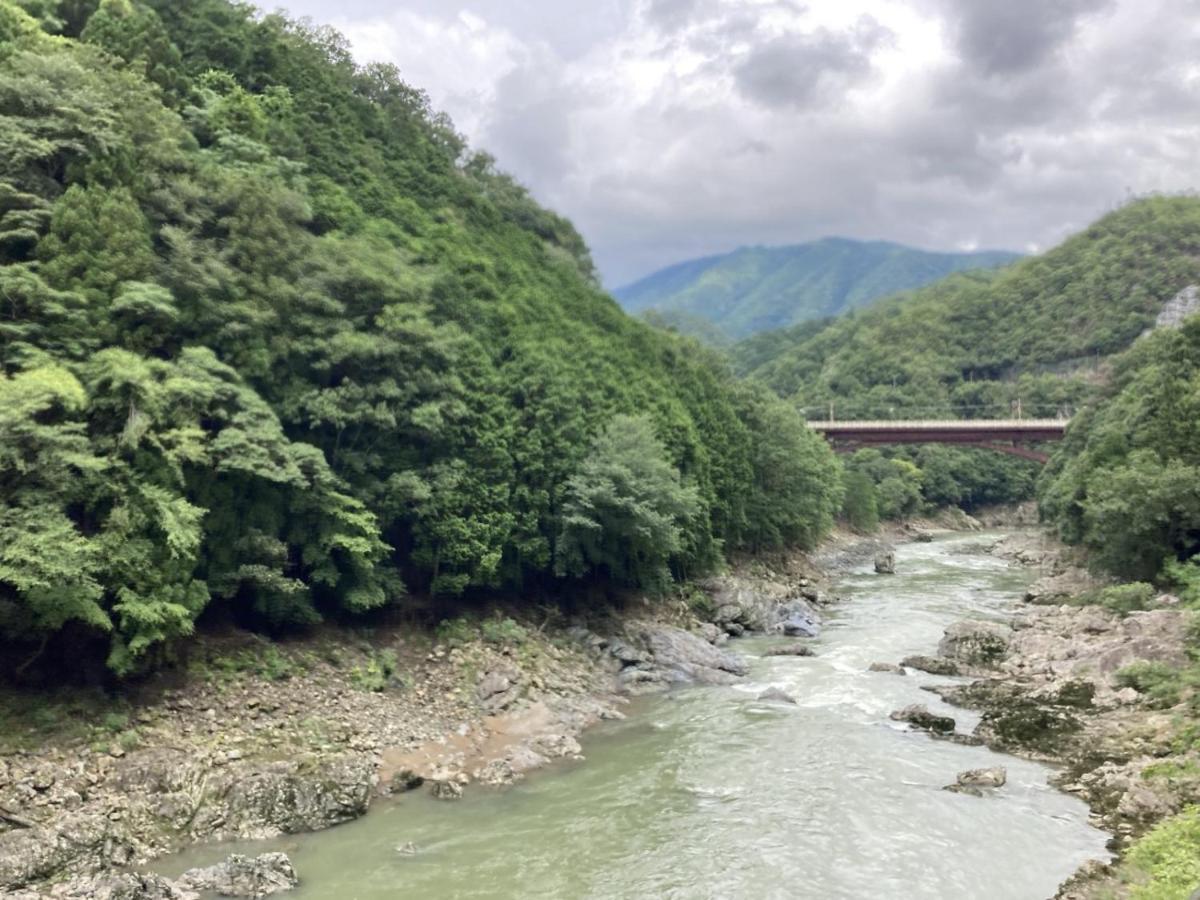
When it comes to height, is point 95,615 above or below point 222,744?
above

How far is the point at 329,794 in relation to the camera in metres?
15.8

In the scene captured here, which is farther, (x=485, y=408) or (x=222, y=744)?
(x=485, y=408)

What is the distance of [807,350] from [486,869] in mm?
148785

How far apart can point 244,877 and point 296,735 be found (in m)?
5.05

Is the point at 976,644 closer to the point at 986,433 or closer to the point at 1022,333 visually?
the point at 986,433

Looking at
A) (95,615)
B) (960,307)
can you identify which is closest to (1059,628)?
(95,615)

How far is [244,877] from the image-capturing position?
510 inches

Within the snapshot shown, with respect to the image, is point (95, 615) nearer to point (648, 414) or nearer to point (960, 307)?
point (648, 414)

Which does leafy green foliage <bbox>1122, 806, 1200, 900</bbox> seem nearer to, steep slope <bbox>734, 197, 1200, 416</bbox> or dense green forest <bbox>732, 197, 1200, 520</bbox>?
dense green forest <bbox>732, 197, 1200, 520</bbox>

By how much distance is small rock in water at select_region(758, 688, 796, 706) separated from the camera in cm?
2325

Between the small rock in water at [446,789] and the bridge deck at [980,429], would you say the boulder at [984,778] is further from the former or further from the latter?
the bridge deck at [980,429]

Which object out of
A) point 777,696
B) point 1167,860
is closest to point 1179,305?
point 777,696

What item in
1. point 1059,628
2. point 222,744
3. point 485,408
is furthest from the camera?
point 1059,628

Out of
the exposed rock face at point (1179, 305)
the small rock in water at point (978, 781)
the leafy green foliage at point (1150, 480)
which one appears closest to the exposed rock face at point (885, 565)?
the leafy green foliage at point (1150, 480)
